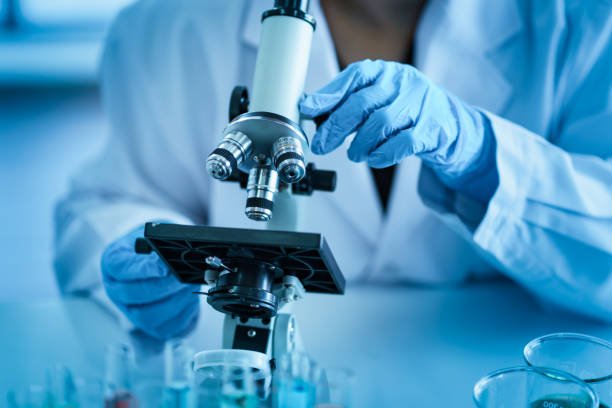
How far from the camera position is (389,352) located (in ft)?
3.92

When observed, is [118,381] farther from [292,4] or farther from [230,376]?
[292,4]

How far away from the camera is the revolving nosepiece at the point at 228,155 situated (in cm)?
78

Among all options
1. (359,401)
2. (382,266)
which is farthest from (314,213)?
(359,401)

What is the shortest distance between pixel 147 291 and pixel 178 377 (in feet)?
0.82

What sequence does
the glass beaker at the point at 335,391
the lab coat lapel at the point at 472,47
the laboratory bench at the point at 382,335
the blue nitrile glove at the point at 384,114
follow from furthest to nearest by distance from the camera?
1. the lab coat lapel at the point at 472,47
2. the laboratory bench at the point at 382,335
3. the blue nitrile glove at the point at 384,114
4. the glass beaker at the point at 335,391

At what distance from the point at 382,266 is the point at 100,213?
0.64 m

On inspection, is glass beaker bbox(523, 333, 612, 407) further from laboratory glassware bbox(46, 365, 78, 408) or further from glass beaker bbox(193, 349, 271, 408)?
laboratory glassware bbox(46, 365, 78, 408)

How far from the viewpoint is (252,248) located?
83cm

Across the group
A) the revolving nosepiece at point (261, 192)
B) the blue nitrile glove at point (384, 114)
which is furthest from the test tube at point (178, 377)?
the blue nitrile glove at point (384, 114)

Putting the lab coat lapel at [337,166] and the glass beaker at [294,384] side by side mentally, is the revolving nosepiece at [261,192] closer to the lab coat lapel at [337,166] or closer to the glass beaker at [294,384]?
the glass beaker at [294,384]

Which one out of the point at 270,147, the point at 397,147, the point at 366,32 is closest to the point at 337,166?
the point at 366,32

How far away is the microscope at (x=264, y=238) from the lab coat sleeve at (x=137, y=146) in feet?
2.05

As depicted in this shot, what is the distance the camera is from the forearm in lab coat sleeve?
1146mm

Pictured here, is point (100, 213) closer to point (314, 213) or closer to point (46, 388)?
point (314, 213)
